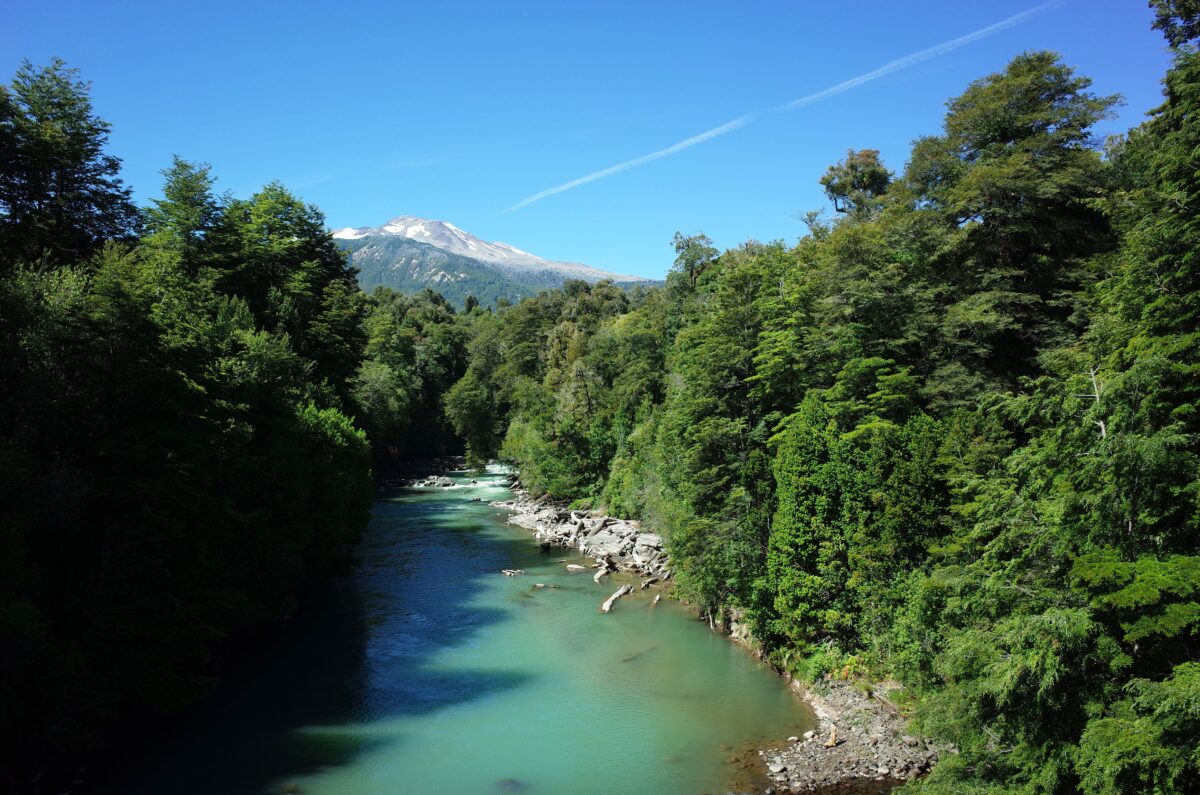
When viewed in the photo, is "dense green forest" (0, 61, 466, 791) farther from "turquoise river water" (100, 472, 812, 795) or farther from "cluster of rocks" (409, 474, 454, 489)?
"cluster of rocks" (409, 474, 454, 489)

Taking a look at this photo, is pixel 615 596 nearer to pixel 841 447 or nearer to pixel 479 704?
pixel 479 704

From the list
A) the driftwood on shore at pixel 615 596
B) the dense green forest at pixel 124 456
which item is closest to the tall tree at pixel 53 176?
the dense green forest at pixel 124 456

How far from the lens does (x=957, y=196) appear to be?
83.4 feet

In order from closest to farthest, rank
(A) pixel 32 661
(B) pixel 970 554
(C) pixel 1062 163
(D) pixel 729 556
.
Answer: (A) pixel 32 661 → (B) pixel 970 554 → (C) pixel 1062 163 → (D) pixel 729 556

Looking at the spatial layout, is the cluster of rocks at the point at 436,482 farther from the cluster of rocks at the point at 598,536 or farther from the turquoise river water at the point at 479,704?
the turquoise river water at the point at 479,704

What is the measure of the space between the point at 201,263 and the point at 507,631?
2598 centimetres

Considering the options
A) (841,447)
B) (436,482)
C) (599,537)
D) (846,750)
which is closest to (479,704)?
(846,750)

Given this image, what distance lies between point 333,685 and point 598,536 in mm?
22897

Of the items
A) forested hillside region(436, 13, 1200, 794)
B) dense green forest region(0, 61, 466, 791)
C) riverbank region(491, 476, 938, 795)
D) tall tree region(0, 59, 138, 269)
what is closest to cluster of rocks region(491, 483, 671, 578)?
forested hillside region(436, 13, 1200, 794)

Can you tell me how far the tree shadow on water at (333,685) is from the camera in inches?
735

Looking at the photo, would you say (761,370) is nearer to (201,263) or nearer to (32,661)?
(32,661)

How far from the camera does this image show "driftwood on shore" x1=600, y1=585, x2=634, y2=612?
32.2 m

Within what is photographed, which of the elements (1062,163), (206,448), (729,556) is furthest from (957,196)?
(206,448)

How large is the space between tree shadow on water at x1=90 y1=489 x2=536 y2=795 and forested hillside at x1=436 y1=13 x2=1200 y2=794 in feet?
35.5
